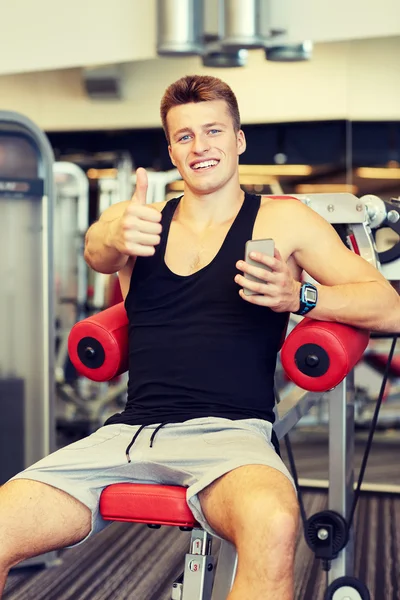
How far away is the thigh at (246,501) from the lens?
152 centimetres

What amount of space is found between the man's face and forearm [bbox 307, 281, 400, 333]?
1.22 ft

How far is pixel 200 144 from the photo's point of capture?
77.8 inches

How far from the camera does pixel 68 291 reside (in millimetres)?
5582

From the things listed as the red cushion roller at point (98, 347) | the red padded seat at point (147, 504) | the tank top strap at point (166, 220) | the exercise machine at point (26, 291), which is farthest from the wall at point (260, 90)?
the red padded seat at point (147, 504)

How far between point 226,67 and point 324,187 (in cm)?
77

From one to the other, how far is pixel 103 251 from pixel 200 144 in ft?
1.04

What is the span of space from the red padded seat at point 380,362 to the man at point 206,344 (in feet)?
10.4

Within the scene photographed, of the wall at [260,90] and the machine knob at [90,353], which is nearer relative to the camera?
the machine knob at [90,353]

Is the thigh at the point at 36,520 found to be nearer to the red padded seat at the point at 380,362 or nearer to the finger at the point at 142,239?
the finger at the point at 142,239

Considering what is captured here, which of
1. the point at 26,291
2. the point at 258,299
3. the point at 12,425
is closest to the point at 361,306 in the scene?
the point at 258,299

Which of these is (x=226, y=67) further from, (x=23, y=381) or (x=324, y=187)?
(x=23, y=381)

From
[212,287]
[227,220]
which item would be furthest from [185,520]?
[227,220]

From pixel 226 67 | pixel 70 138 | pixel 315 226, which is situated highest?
pixel 226 67

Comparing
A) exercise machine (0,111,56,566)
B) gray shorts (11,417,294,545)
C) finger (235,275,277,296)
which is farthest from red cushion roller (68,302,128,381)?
exercise machine (0,111,56,566)
